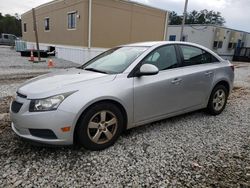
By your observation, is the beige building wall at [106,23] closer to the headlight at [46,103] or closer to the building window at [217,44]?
the building window at [217,44]

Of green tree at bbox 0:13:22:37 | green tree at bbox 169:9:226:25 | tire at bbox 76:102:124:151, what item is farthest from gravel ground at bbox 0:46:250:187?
green tree at bbox 169:9:226:25

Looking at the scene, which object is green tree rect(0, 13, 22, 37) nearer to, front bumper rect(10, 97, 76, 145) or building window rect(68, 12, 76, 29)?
building window rect(68, 12, 76, 29)

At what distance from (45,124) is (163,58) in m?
2.20

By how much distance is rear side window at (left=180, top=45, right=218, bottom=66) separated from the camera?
12.9ft

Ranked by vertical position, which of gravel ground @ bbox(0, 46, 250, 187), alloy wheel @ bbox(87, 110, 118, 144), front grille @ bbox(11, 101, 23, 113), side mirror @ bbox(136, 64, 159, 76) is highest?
side mirror @ bbox(136, 64, 159, 76)

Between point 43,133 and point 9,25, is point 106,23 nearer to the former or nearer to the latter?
point 43,133

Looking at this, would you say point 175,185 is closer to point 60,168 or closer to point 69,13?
point 60,168

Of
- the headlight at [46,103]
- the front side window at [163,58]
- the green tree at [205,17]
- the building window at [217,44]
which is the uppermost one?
the green tree at [205,17]

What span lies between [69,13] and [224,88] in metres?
Answer: 13.3

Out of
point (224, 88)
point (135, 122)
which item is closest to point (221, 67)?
point (224, 88)

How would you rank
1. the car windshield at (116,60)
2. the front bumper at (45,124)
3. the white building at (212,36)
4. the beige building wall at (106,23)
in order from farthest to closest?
the white building at (212,36) < the beige building wall at (106,23) < the car windshield at (116,60) < the front bumper at (45,124)

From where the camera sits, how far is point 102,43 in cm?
1438

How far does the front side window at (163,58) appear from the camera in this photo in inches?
138

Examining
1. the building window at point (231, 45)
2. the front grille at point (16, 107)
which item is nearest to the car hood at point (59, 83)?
the front grille at point (16, 107)
